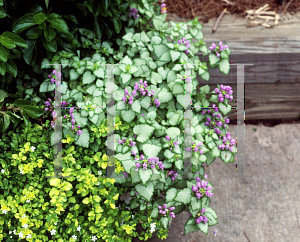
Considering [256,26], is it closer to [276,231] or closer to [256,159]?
[256,159]

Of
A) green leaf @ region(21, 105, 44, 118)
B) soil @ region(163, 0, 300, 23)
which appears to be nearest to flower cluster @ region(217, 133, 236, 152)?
green leaf @ region(21, 105, 44, 118)

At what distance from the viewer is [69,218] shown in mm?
1436

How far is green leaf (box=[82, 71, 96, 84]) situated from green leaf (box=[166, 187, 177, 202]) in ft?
2.37

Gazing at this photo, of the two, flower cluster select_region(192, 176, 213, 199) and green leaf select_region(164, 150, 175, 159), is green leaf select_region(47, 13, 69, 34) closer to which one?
green leaf select_region(164, 150, 175, 159)

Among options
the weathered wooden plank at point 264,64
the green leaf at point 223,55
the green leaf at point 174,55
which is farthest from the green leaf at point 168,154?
the weathered wooden plank at point 264,64

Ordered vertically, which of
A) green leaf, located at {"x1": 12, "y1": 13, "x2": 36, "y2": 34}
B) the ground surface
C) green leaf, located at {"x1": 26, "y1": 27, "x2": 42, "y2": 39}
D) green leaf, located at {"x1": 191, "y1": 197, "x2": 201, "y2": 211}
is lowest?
the ground surface

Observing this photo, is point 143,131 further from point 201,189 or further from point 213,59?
point 213,59

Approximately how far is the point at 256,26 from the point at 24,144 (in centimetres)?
199

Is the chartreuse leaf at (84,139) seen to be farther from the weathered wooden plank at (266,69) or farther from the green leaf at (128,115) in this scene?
the weathered wooden plank at (266,69)

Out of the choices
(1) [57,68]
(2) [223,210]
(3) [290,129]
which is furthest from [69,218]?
(3) [290,129]

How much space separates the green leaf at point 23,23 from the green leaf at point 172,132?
83 cm

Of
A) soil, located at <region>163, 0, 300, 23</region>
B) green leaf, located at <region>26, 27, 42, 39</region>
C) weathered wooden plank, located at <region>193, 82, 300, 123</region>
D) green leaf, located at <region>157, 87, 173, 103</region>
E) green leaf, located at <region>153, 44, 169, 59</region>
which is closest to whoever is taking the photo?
green leaf, located at <region>26, 27, 42, 39</region>

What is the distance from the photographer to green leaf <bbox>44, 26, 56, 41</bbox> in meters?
1.45

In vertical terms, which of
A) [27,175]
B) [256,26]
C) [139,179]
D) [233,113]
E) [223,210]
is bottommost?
[223,210]
